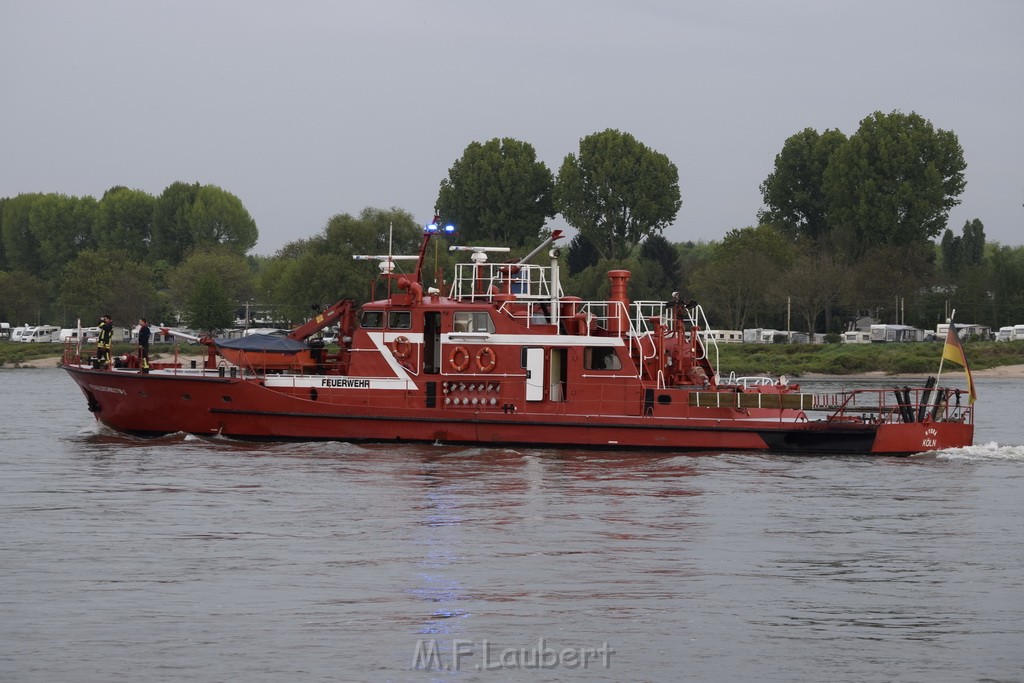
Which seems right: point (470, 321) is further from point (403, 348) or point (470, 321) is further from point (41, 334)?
point (41, 334)

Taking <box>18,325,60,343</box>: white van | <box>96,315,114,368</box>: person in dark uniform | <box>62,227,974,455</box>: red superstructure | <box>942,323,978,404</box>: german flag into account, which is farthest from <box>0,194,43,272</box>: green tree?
<box>942,323,978,404</box>: german flag

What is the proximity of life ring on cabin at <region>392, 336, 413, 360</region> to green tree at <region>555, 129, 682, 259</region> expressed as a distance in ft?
200

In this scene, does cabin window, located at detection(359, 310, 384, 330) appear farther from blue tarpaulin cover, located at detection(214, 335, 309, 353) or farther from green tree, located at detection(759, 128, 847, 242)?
green tree, located at detection(759, 128, 847, 242)

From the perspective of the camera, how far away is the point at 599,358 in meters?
26.3

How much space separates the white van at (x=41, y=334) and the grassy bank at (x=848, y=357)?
14921mm

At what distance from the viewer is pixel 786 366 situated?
67062mm

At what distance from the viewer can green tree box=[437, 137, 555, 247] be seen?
290ft

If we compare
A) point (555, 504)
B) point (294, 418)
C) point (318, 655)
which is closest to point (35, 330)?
point (294, 418)

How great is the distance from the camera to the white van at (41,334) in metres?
88.4

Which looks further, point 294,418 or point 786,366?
point 786,366

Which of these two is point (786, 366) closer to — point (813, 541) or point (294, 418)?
point (294, 418)

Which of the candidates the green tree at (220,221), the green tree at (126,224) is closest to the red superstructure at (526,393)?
the green tree at (220,221)

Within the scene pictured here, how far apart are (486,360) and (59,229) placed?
312 ft

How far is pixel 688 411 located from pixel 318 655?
46.7 ft
